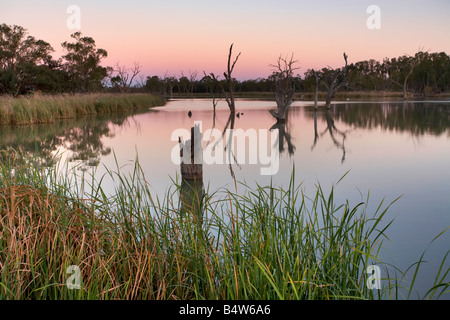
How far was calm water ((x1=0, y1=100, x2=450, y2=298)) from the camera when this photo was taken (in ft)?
18.0

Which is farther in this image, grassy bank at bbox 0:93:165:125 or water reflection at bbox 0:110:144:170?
grassy bank at bbox 0:93:165:125

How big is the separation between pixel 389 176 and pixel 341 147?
4.49 m

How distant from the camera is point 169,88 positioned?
7894 centimetres

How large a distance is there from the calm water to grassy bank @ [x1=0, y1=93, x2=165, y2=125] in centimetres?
102

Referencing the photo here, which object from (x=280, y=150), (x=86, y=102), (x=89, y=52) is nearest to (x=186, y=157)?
(x=280, y=150)
